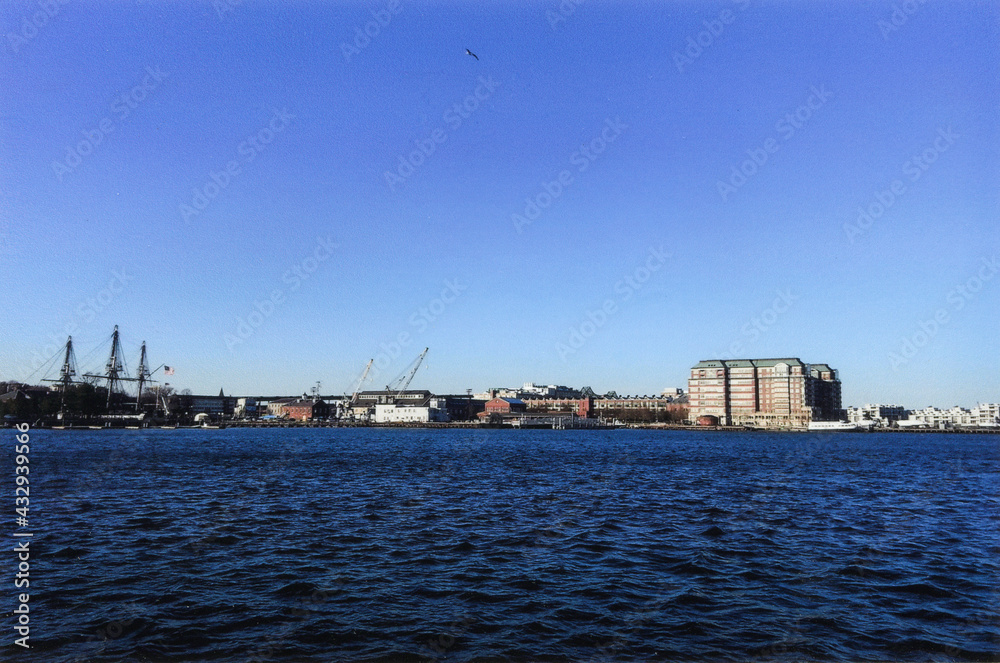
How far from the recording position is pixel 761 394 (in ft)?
627

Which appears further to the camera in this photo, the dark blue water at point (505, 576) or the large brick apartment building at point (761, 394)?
the large brick apartment building at point (761, 394)

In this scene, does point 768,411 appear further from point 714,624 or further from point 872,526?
point 714,624

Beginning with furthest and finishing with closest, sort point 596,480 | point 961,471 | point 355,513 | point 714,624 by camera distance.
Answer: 1. point 961,471
2. point 596,480
3. point 355,513
4. point 714,624

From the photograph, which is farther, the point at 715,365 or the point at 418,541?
the point at 715,365

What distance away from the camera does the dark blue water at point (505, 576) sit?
11094 millimetres

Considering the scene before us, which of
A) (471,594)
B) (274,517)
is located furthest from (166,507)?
(471,594)

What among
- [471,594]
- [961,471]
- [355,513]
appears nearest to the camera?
[471,594]

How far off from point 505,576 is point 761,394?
193 meters

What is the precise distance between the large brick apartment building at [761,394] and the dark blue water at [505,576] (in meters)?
166

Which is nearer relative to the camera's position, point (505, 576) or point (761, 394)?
point (505, 576)

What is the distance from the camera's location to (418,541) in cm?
1914

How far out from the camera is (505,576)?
15.3 m

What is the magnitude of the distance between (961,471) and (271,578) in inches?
2199

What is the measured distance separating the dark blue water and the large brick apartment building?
165794mm
